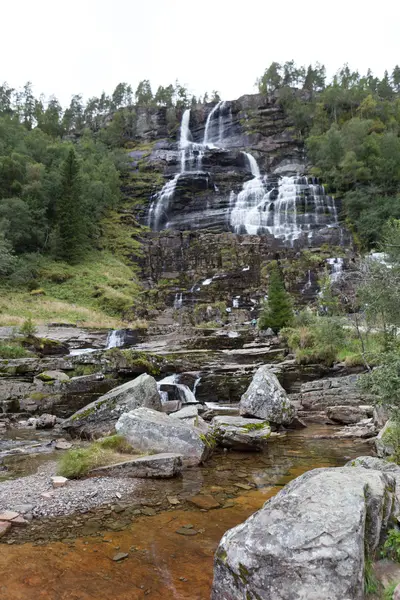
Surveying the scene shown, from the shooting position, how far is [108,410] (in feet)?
41.1

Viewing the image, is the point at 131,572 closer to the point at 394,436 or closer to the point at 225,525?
the point at 225,525

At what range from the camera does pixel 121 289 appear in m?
47.5

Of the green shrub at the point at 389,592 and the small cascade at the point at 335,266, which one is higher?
the small cascade at the point at 335,266

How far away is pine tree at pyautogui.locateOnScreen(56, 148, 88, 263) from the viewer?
166 feet

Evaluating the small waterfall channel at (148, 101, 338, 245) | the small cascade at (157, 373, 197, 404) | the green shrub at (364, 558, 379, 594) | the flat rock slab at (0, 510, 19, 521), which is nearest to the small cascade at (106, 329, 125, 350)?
the small cascade at (157, 373, 197, 404)

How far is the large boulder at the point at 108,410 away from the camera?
12280 mm

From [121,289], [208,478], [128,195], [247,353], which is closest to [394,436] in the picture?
[208,478]

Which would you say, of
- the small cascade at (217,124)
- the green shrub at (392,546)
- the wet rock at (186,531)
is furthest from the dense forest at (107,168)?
the green shrub at (392,546)

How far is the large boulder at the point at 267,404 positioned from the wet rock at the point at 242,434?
120cm

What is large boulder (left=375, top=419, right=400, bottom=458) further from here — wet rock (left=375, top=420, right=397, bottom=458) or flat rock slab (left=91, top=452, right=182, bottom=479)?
flat rock slab (left=91, top=452, right=182, bottom=479)

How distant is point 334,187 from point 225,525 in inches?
2655

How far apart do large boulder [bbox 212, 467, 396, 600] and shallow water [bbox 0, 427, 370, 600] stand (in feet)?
4.71

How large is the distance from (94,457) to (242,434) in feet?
13.7

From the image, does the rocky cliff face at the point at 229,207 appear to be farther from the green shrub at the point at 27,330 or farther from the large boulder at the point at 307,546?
the large boulder at the point at 307,546
